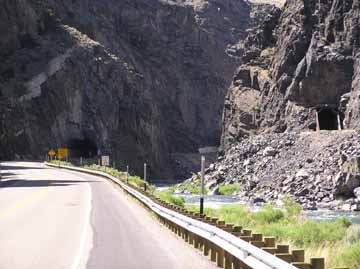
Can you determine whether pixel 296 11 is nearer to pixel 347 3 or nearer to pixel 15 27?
pixel 347 3

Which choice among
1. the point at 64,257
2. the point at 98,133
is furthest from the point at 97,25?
the point at 64,257

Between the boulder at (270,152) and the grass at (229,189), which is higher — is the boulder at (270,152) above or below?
above

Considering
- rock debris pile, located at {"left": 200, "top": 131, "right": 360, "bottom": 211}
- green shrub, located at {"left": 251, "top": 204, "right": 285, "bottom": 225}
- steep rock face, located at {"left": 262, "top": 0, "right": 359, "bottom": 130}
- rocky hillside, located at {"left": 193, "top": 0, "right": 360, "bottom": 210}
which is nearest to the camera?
green shrub, located at {"left": 251, "top": 204, "right": 285, "bottom": 225}

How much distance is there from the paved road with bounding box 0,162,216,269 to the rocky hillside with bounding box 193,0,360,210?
93.6 ft

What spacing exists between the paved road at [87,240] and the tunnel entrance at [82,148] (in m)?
83.9

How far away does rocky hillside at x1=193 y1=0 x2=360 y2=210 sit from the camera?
62.2 metres

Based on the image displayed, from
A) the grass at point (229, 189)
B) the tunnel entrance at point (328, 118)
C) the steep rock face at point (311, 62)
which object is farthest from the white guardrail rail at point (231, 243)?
the tunnel entrance at point (328, 118)

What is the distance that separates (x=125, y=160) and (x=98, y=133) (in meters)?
9.69

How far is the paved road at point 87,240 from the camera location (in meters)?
12.9

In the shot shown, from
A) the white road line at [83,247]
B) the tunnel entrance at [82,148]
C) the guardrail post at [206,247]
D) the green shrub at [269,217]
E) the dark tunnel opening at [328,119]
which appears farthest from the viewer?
the tunnel entrance at [82,148]

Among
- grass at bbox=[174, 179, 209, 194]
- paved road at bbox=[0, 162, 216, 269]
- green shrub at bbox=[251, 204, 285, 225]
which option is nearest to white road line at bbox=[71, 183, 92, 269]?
paved road at bbox=[0, 162, 216, 269]

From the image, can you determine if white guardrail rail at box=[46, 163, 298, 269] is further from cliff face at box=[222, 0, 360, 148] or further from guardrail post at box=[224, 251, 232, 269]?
cliff face at box=[222, 0, 360, 148]

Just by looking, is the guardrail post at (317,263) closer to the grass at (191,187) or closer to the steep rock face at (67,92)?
the grass at (191,187)

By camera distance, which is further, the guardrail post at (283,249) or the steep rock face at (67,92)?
the steep rock face at (67,92)
